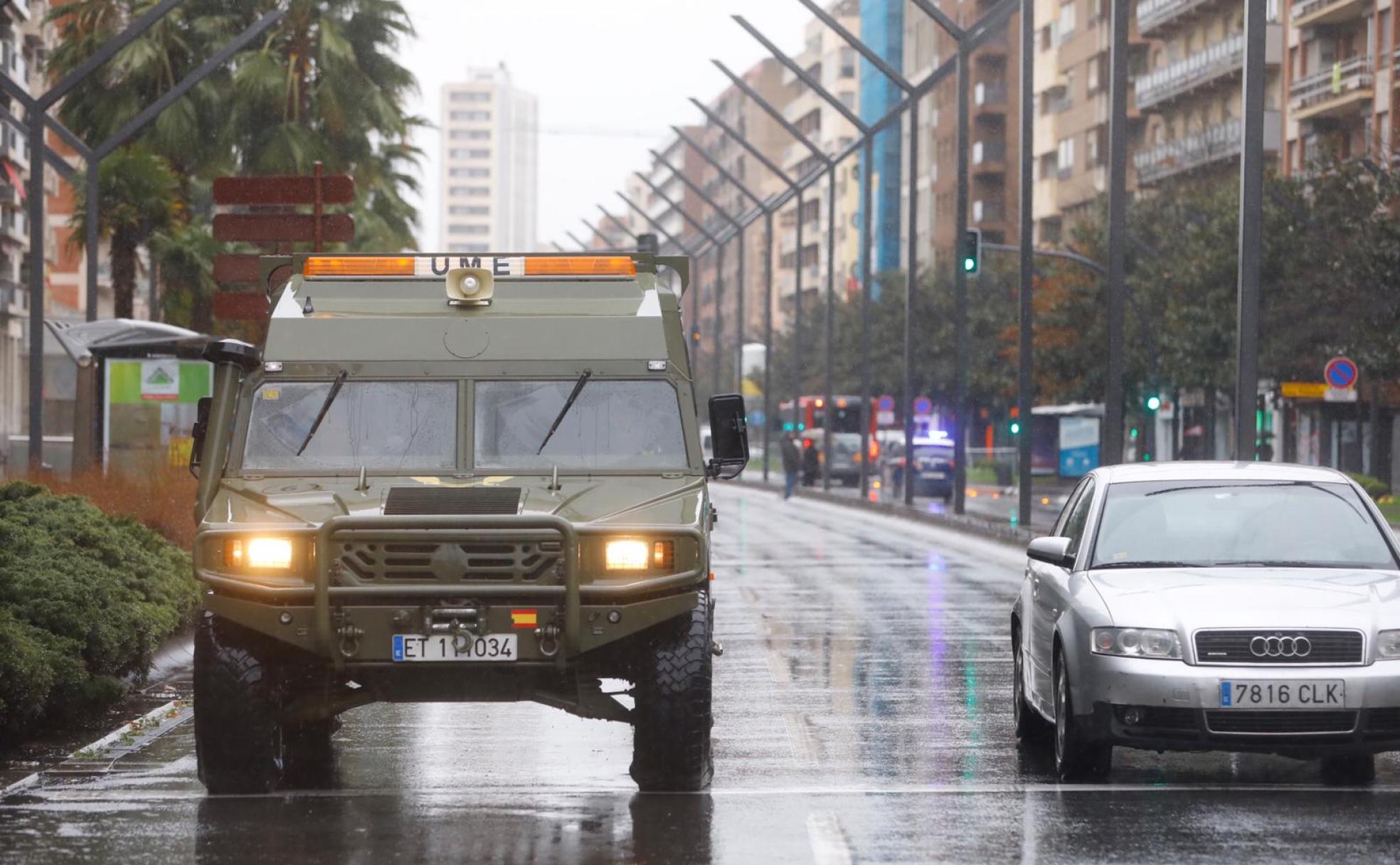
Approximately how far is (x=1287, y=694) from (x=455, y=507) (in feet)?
11.7

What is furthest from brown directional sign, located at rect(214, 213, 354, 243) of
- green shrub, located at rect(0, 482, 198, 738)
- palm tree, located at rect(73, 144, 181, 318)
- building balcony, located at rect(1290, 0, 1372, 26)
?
building balcony, located at rect(1290, 0, 1372, 26)

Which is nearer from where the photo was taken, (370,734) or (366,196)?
(370,734)

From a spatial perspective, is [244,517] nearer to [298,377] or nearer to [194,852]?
[298,377]

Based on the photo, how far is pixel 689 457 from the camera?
11.8 meters

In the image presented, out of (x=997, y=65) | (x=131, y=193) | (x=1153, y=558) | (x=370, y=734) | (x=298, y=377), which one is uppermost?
(x=997, y=65)

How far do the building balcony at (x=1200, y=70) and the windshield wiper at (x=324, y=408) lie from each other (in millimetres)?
68454

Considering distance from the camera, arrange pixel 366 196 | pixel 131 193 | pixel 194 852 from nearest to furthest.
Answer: pixel 194 852, pixel 131 193, pixel 366 196

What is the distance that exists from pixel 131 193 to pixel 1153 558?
→ 33736 millimetres

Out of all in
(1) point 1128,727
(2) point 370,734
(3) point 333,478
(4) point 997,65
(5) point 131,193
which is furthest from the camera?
(4) point 997,65

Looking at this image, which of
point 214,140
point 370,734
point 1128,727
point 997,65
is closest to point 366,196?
point 214,140

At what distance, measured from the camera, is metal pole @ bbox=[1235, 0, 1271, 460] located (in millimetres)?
27781

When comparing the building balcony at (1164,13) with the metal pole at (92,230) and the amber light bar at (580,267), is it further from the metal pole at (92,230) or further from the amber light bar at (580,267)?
the amber light bar at (580,267)

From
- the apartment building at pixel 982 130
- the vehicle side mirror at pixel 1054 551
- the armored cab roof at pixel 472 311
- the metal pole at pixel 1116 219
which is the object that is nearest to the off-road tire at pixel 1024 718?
the vehicle side mirror at pixel 1054 551

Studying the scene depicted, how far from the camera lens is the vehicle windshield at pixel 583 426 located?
11.7 meters
